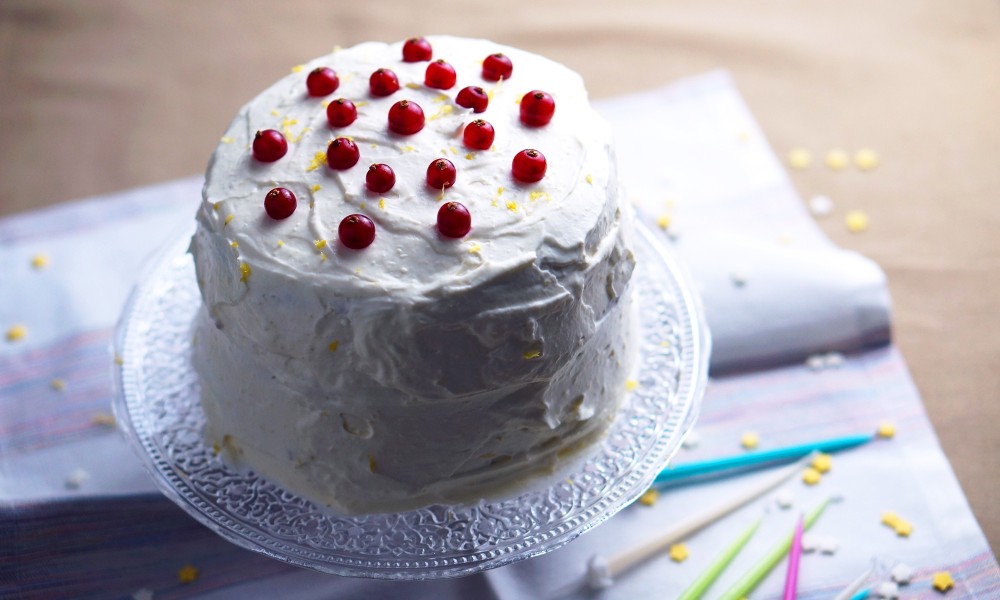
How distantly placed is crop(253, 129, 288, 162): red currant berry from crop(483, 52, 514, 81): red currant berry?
383 millimetres

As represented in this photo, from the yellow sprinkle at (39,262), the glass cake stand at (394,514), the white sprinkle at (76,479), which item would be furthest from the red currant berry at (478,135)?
the yellow sprinkle at (39,262)

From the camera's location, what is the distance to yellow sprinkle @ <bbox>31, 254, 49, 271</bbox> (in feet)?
7.57

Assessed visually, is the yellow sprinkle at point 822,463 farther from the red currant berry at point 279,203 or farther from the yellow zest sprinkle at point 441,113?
the red currant berry at point 279,203

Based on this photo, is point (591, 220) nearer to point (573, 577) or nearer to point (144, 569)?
point (573, 577)

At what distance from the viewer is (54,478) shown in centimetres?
193

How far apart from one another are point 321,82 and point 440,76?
205mm

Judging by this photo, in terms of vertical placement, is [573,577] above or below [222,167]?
below

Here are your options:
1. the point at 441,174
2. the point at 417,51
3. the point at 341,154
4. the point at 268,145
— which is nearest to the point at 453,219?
the point at 441,174

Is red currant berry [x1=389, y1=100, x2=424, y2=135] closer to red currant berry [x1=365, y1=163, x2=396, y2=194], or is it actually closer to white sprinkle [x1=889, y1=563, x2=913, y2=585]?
red currant berry [x1=365, y1=163, x2=396, y2=194]

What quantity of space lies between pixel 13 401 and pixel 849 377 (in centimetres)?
175

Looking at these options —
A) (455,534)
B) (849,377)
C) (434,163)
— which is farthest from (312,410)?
(849,377)

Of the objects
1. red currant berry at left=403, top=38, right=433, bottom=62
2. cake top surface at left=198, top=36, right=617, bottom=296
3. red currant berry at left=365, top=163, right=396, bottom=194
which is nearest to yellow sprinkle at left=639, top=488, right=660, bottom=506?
cake top surface at left=198, top=36, right=617, bottom=296

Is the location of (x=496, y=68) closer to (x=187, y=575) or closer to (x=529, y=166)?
(x=529, y=166)

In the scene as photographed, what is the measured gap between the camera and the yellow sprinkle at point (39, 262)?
2.31 meters
